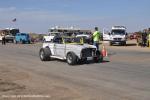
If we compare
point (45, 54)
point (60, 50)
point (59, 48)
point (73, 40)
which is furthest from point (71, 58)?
point (45, 54)

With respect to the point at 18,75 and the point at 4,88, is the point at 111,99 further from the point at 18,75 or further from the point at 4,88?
the point at 18,75

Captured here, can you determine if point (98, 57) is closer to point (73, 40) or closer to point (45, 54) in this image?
point (73, 40)

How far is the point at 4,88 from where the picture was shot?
13.6 metres

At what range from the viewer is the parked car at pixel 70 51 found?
21.4 m

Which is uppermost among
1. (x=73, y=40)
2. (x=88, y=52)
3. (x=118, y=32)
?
(x=118, y=32)

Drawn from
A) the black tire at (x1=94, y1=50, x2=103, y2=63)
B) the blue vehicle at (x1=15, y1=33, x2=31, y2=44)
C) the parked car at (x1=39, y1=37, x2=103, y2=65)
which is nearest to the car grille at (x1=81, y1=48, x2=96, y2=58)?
the parked car at (x1=39, y1=37, x2=103, y2=65)

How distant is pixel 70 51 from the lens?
21594 mm

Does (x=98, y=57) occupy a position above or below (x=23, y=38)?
below

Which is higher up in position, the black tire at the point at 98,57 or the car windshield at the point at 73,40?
the car windshield at the point at 73,40

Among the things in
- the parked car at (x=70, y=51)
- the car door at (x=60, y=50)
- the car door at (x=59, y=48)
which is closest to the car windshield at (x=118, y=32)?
the parked car at (x=70, y=51)

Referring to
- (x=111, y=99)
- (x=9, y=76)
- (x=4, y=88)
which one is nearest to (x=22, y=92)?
(x=4, y=88)

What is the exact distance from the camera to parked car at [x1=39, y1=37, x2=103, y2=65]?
841 inches

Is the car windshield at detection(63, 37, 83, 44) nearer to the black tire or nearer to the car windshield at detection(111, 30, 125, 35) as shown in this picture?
the black tire

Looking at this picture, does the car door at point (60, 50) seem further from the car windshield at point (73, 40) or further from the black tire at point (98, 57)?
the black tire at point (98, 57)
